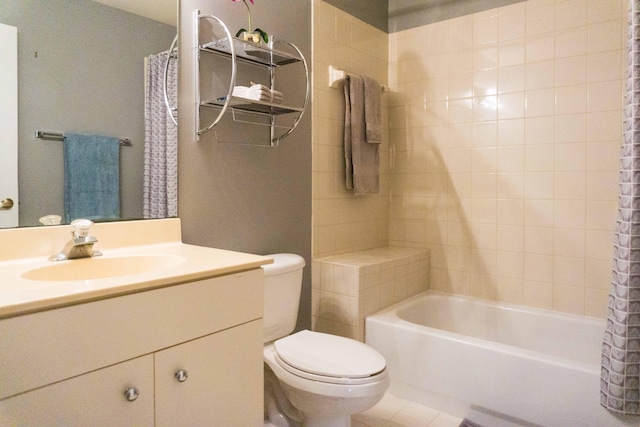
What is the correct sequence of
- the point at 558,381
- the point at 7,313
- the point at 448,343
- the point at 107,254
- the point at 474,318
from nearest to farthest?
the point at 7,313, the point at 107,254, the point at 558,381, the point at 448,343, the point at 474,318

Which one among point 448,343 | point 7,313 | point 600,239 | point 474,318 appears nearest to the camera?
point 7,313

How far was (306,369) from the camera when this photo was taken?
4.88 feet

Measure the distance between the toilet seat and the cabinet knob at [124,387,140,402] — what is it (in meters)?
0.68

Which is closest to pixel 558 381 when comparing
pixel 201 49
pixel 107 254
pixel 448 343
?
pixel 448 343

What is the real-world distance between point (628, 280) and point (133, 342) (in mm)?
1579

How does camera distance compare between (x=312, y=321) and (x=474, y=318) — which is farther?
(x=474, y=318)

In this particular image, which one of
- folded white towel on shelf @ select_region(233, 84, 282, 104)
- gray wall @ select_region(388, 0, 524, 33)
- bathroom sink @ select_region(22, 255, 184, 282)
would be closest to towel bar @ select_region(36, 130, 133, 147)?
bathroom sink @ select_region(22, 255, 184, 282)

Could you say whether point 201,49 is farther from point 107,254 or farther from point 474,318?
point 474,318

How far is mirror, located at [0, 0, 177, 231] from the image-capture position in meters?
1.24

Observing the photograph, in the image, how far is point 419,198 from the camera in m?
2.72

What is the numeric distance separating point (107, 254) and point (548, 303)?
2.18 meters

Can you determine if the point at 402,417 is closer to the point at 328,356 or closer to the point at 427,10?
the point at 328,356

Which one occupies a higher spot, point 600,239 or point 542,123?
point 542,123

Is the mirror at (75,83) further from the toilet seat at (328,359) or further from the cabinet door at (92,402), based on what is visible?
the toilet seat at (328,359)
